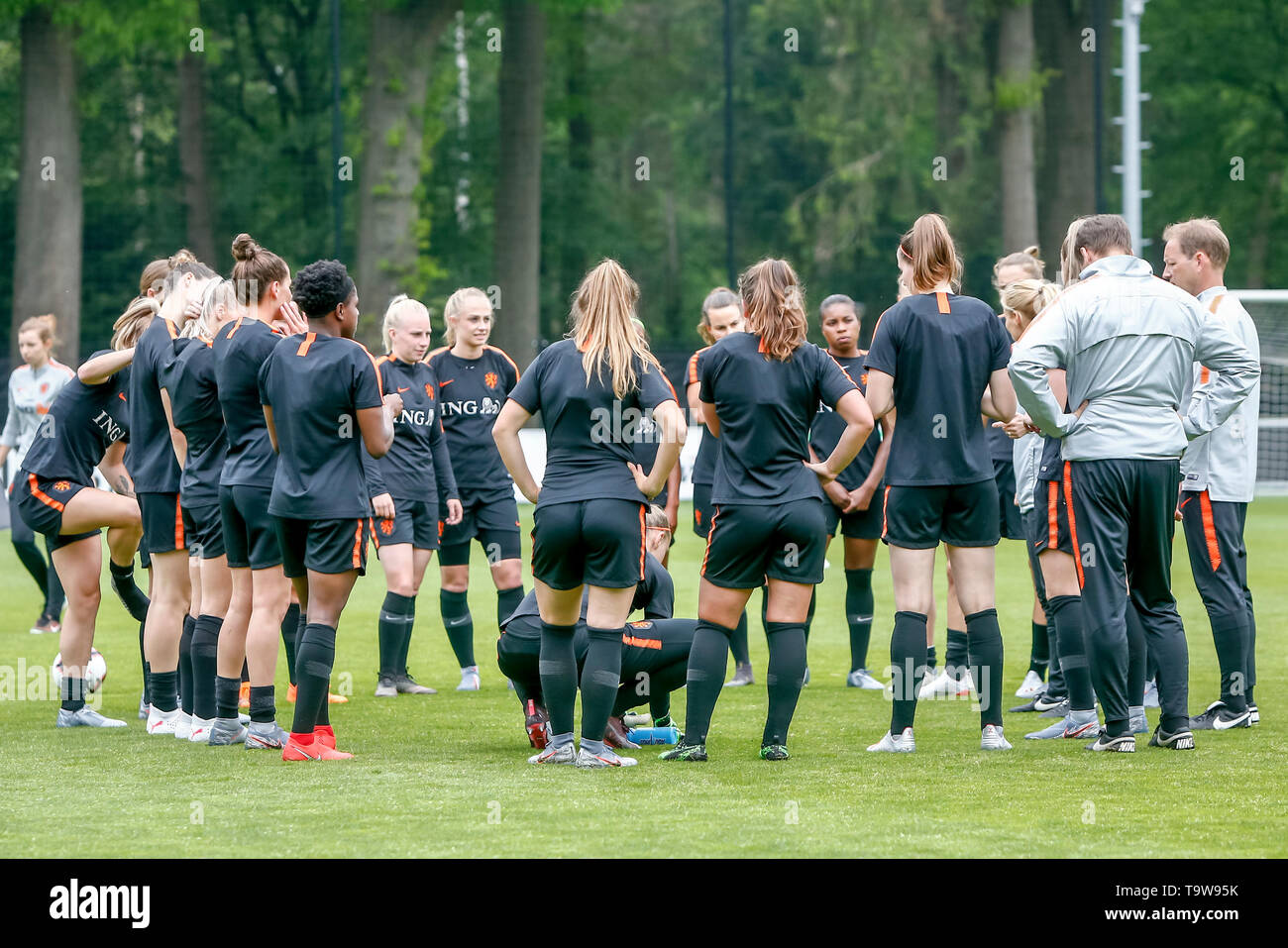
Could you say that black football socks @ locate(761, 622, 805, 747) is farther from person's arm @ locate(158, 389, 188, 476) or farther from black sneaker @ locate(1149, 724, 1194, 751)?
person's arm @ locate(158, 389, 188, 476)

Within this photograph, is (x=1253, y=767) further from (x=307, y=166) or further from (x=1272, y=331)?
(x=307, y=166)

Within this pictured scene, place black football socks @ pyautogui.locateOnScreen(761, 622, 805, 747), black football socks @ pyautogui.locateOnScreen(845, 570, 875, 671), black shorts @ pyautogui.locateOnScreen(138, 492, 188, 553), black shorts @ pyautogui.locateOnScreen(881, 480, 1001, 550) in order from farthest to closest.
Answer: black football socks @ pyautogui.locateOnScreen(845, 570, 875, 671)
black shorts @ pyautogui.locateOnScreen(138, 492, 188, 553)
black shorts @ pyautogui.locateOnScreen(881, 480, 1001, 550)
black football socks @ pyautogui.locateOnScreen(761, 622, 805, 747)

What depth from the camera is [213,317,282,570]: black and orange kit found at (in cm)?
637

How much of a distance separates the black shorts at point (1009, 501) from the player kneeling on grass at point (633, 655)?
203 cm

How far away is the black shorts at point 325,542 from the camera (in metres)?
6.17

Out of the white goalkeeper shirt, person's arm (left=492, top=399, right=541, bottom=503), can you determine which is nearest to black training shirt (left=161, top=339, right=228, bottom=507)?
person's arm (left=492, top=399, right=541, bottom=503)

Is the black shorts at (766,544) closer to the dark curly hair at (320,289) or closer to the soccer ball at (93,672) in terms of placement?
the dark curly hair at (320,289)

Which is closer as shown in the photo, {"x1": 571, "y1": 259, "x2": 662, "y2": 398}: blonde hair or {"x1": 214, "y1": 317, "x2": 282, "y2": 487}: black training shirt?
{"x1": 571, "y1": 259, "x2": 662, "y2": 398}: blonde hair

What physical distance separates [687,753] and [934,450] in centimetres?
144

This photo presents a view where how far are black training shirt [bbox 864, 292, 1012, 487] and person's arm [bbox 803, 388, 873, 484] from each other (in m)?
0.16

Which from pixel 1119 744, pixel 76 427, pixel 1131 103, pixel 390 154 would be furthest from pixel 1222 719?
pixel 390 154

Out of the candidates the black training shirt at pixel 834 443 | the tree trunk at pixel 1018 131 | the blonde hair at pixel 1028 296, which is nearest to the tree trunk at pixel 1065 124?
the tree trunk at pixel 1018 131

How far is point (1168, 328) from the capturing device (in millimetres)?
5980
